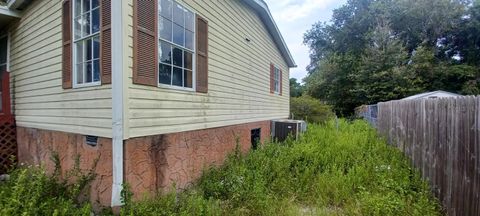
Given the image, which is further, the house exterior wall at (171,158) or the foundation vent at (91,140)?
the foundation vent at (91,140)

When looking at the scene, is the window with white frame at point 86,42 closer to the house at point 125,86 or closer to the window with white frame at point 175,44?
the house at point 125,86

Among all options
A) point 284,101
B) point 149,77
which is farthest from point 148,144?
point 284,101

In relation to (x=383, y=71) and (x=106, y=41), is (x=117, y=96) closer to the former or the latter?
(x=106, y=41)

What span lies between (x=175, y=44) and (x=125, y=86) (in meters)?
1.49

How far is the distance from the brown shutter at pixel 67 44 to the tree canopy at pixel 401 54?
23.9m

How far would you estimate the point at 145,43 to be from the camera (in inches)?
170

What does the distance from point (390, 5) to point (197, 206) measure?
30.8 meters

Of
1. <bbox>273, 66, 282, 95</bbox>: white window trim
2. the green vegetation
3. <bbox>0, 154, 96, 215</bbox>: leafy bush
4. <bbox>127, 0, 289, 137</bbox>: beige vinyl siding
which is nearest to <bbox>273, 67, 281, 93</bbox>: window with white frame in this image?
<bbox>273, 66, 282, 95</bbox>: white window trim

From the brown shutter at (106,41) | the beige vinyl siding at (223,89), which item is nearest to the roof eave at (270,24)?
the beige vinyl siding at (223,89)

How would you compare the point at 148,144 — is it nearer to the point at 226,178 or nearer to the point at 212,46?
the point at 226,178

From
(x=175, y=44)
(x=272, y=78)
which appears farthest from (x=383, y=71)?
(x=175, y=44)

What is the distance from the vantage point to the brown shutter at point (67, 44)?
4.76 metres

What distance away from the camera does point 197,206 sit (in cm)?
408

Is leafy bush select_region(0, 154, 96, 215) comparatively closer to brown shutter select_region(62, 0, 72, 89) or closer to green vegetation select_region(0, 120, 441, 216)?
green vegetation select_region(0, 120, 441, 216)
